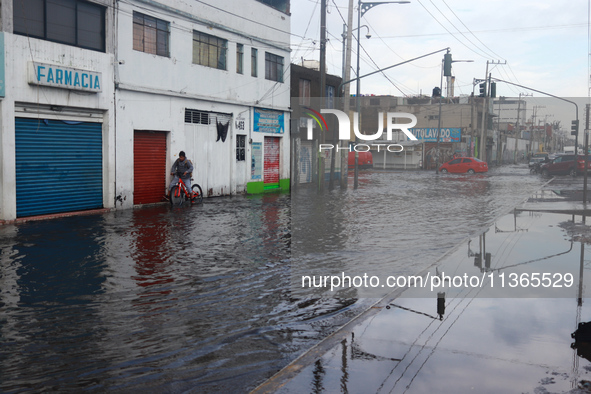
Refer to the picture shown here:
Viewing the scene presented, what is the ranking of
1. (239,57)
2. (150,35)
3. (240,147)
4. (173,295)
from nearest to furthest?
(173,295) → (150,35) → (239,57) → (240,147)

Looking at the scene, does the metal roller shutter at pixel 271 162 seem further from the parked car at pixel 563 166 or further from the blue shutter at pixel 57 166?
the parked car at pixel 563 166

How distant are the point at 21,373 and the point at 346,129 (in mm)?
25023

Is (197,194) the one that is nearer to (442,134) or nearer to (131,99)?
(131,99)

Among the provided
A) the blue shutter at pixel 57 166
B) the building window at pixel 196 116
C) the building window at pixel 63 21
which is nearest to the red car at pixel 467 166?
the building window at pixel 196 116

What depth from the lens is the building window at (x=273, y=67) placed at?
85.7 ft

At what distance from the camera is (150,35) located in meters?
19.0

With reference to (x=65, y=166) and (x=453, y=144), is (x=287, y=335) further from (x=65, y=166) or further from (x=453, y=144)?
(x=453, y=144)

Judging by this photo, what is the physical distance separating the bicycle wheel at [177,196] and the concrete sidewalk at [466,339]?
37.5ft

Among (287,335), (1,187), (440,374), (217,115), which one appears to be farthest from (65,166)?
(440,374)

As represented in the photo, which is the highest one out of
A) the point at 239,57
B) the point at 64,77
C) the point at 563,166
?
the point at 239,57

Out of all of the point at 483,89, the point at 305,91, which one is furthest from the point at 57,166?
the point at 483,89

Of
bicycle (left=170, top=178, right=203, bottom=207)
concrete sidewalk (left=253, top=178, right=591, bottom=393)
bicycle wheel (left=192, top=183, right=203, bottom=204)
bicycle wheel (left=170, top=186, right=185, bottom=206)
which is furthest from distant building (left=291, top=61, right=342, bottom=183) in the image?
concrete sidewalk (left=253, top=178, right=591, bottom=393)

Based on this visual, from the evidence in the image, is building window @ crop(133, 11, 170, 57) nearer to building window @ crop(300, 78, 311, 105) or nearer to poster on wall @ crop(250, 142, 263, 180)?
poster on wall @ crop(250, 142, 263, 180)

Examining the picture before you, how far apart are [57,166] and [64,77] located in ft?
Answer: 7.70
